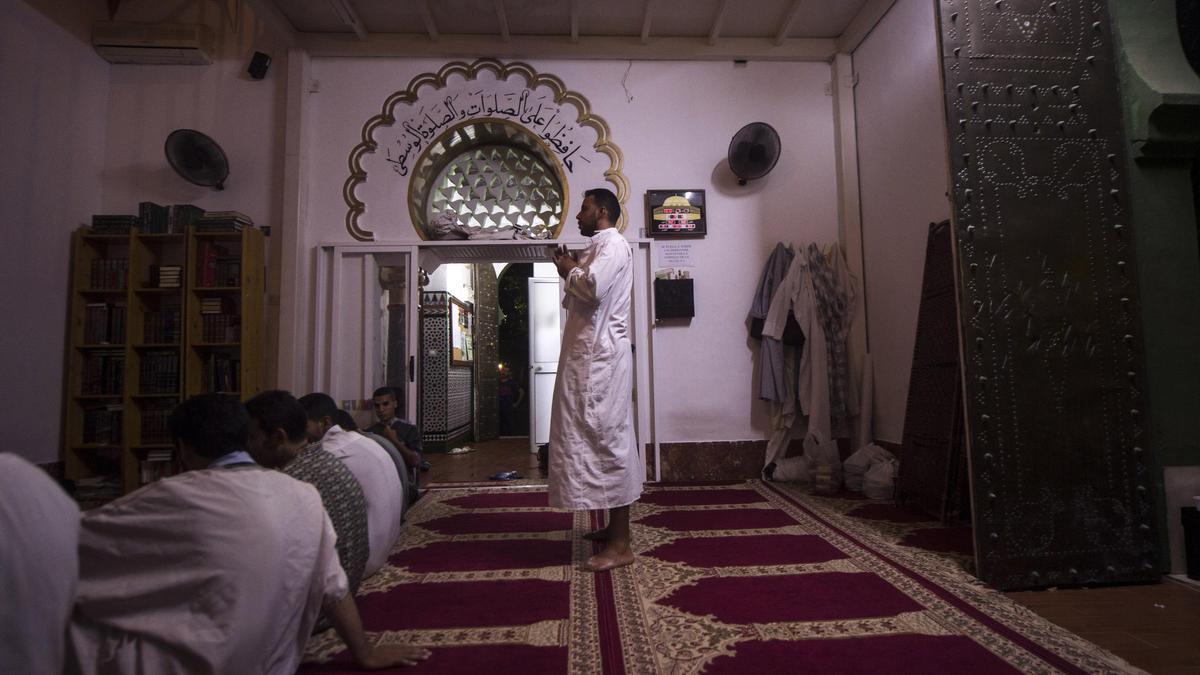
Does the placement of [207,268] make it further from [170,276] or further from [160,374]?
[160,374]

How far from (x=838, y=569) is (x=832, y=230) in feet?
10.3

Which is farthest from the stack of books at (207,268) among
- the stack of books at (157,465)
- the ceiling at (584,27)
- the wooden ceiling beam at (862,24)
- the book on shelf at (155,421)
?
the wooden ceiling beam at (862,24)

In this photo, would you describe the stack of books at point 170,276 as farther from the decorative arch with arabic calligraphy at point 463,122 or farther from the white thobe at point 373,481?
the white thobe at point 373,481

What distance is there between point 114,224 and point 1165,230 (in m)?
6.20

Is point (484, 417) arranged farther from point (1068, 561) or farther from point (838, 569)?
point (1068, 561)

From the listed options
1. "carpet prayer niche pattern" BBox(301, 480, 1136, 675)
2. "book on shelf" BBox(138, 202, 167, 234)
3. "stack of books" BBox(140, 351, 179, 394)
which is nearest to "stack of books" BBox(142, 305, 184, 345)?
"stack of books" BBox(140, 351, 179, 394)

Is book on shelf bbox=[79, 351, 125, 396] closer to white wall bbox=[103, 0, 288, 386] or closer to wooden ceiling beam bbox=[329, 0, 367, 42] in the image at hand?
white wall bbox=[103, 0, 288, 386]

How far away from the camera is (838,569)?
7.99 feet

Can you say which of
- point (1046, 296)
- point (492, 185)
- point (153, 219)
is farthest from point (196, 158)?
point (1046, 296)

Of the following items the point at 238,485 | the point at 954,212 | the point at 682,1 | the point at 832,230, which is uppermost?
the point at 682,1

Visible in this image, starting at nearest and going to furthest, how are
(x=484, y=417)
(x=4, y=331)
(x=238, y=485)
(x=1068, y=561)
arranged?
(x=238, y=485), (x=1068, y=561), (x=4, y=331), (x=484, y=417)

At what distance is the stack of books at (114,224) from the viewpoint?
4.48m

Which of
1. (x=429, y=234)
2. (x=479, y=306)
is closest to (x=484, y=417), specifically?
(x=479, y=306)

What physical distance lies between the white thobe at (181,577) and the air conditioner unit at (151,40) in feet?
15.4
